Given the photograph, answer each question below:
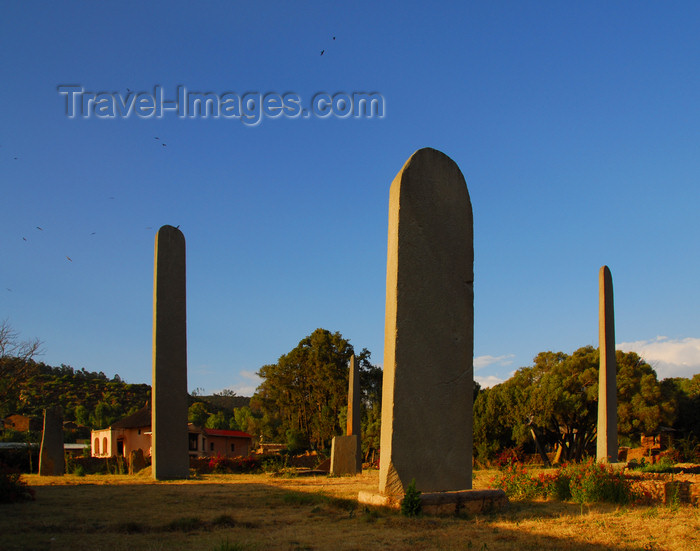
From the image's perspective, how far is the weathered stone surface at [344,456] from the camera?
52.0 feet

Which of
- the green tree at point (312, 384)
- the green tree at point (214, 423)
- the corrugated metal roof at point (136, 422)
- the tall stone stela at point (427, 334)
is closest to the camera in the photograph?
the tall stone stela at point (427, 334)

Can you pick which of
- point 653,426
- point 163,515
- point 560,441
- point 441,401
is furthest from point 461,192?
point 653,426

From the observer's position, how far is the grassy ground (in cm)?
496

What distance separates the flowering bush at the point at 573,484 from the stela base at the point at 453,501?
144 centimetres

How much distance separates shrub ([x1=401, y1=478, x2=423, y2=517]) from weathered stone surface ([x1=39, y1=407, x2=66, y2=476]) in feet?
46.2

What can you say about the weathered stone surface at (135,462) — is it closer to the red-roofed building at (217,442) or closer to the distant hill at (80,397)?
the red-roofed building at (217,442)

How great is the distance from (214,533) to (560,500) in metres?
4.69

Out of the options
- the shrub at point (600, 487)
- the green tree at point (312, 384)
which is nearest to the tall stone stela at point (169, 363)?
the shrub at point (600, 487)

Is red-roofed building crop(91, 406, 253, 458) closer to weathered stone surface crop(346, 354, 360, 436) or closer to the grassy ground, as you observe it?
weathered stone surface crop(346, 354, 360, 436)

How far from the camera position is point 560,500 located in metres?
7.95

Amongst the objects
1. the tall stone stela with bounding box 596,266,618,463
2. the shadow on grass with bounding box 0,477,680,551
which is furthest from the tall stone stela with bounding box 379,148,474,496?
the tall stone stela with bounding box 596,266,618,463

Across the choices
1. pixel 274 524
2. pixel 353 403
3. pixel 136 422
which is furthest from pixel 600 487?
pixel 136 422

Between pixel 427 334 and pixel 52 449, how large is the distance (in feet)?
48.2

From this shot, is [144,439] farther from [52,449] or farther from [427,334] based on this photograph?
[427,334]
